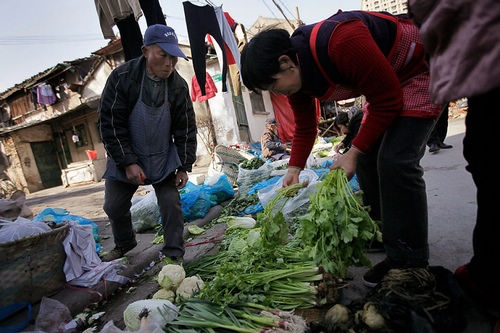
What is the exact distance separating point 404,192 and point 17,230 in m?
2.95

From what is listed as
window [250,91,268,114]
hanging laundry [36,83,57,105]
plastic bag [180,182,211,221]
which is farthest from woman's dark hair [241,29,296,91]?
hanging laundry [36,83,57,105]

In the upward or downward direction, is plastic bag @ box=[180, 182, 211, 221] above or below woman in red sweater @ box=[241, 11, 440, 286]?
below

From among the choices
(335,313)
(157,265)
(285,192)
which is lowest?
(157,265)

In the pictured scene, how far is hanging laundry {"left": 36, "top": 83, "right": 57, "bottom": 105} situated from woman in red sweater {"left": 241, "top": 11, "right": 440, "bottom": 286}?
2067 cm

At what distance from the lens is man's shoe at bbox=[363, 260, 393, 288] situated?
1812mm

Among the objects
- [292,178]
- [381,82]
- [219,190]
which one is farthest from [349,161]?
[219,190]

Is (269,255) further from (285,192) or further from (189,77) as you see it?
(189,77)

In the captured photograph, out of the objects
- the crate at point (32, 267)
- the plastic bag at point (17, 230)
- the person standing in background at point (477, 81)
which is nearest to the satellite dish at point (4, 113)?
the plastic bag at point (17, 230)

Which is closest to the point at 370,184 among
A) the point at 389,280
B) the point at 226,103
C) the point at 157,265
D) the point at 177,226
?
the point at 389,280

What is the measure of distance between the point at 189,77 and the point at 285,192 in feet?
38.7

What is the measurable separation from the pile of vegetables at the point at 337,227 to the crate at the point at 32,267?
2118mm

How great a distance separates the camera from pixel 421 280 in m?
1.49

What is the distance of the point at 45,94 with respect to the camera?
17672 mm

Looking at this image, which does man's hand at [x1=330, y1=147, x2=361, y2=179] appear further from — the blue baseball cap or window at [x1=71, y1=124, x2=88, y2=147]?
window at [x1=71, y1=124, x2=88, y2=147]
